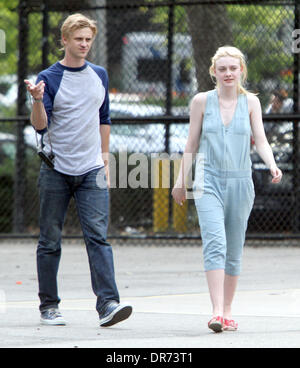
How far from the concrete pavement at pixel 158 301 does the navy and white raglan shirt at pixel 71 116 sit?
1.08 metres

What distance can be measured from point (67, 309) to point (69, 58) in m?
1.89

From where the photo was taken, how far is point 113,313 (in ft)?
20.2

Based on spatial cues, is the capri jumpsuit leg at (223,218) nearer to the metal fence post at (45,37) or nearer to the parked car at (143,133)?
the parked car at (143,133)

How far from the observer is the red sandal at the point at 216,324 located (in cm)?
582

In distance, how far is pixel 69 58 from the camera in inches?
249

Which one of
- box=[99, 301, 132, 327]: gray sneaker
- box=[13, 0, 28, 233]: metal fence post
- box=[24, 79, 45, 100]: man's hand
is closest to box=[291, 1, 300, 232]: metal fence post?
box=[13, 0, 28, 233]: metal fence post

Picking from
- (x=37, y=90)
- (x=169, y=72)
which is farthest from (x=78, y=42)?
(x=169, y=72)

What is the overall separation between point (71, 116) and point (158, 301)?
6.22ft

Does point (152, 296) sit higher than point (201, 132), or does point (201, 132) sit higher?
point (201, 132)

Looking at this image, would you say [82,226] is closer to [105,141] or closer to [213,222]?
[105,141]

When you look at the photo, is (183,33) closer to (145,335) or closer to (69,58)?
(69,58)
